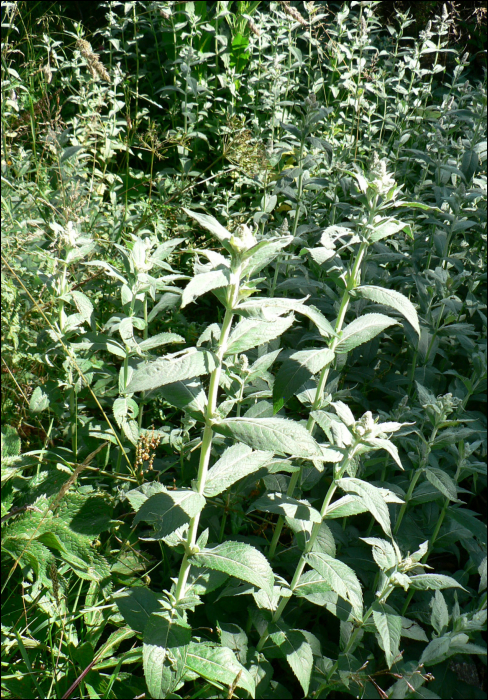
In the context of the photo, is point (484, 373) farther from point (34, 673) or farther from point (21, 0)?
point (21, 0)

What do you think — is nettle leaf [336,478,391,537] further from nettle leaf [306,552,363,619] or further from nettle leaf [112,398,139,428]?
nettle leaf [112,398,139,428]

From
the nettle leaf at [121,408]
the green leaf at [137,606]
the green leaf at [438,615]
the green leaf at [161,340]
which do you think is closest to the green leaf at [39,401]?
the nettle leaf at [121,408]

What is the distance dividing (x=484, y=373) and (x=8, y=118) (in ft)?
13.1

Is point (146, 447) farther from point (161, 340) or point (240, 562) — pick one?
point (240, 562)

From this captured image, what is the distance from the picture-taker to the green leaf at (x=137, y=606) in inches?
64.6

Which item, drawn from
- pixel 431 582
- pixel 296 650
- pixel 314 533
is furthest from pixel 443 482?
pixel 296 650

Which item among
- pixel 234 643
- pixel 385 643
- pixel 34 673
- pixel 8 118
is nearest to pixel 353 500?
pixel 385 643

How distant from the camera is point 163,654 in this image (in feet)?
5.06

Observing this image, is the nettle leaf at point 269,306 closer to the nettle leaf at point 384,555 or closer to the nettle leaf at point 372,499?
the nettle leaf at point 372,499

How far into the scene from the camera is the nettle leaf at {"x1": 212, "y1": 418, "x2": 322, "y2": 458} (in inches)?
53.2

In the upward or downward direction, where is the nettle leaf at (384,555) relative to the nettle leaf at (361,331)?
downward

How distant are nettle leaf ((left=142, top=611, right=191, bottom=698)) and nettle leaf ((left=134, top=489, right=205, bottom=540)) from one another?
1.04 ft

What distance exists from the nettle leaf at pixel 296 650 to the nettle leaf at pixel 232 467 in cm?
58

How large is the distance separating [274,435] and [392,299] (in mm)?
555
